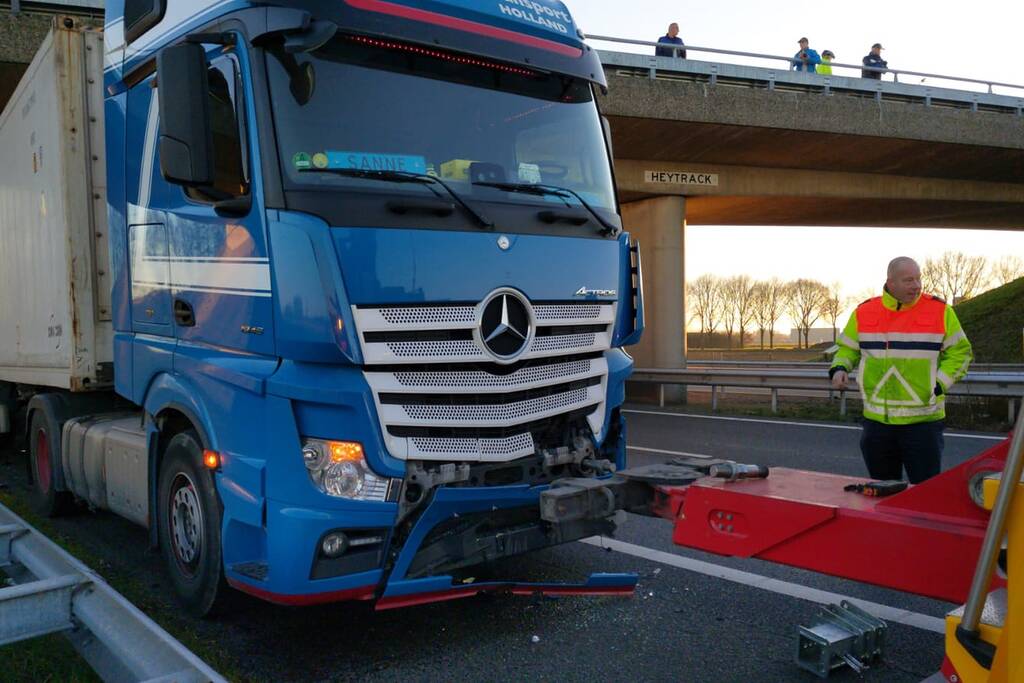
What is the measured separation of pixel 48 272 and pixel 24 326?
40.5 inches

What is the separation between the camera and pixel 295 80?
3652 mm

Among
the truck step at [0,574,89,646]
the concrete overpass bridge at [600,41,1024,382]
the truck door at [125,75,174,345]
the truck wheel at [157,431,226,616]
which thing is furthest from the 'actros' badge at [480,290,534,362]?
the concrete overpass bridge at [600,41,1024,382]

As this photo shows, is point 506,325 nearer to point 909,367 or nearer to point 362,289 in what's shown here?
point 362,289

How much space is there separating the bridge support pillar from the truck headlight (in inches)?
550

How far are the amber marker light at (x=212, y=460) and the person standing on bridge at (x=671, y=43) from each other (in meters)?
13.4

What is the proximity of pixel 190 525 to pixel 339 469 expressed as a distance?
1163 mm

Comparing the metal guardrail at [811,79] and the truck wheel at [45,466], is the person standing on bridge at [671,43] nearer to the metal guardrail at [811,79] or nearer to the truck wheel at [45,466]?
the metal guardrail at [811,79]

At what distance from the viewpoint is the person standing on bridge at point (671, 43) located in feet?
50.8

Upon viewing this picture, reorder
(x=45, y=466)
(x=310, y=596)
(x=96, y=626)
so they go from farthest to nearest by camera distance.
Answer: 1. (x=45, y=466)
2. (x=310, y=596)
3. (x=96, y=626)

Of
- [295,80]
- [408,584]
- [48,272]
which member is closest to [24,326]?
[48,272]

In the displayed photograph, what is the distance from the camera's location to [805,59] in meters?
15.8

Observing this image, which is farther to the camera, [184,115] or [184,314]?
[184,314]

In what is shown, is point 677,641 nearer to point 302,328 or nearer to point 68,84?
point 302,328

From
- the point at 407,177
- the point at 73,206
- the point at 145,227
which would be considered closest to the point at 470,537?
the point at 407,177
